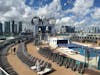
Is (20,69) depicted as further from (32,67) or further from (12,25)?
(12,25)

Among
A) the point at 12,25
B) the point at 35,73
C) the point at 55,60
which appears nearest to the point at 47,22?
the point at 12,25

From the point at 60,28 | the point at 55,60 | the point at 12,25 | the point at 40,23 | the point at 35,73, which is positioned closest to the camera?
the point at 35,73

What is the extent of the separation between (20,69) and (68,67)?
235 inches

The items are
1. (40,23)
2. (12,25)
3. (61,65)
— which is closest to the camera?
(61,65)

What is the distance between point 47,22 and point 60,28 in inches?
3115

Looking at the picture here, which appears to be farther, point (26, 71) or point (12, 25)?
point (12, 25)

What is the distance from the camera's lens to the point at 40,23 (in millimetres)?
111312

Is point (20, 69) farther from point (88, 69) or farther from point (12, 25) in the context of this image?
point (12, 25)

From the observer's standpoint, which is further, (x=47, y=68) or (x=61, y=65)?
(x=61, y=65)

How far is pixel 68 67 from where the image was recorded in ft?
74.5

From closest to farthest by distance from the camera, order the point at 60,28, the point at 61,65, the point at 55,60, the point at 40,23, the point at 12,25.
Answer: the point at 61,65, the point at 55,60, the point at 40,23, the point at 12,25, the point at 60,28

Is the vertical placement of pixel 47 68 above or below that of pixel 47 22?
below

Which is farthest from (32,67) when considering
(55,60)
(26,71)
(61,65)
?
(55,60)

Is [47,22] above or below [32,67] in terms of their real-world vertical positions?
above
